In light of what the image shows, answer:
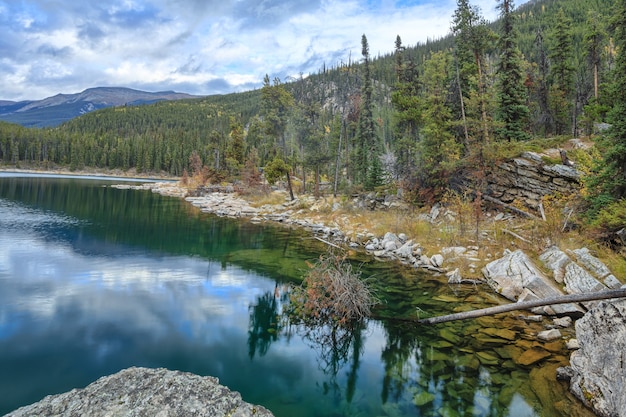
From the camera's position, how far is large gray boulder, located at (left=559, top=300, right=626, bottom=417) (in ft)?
20.7

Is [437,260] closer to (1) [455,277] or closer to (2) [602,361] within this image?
(1) [455,277]

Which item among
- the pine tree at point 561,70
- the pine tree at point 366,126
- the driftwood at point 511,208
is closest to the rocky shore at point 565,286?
the driftwood at point 511,208

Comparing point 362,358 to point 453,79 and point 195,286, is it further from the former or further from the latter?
point 453,79

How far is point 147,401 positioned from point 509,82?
92.7ft

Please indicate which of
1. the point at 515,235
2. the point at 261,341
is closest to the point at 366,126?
the point at 515,235

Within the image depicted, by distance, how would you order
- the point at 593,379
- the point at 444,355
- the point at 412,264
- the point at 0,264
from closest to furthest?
the point at 593,379
the point at 444,355
the point at 0,264
the point at 412,264

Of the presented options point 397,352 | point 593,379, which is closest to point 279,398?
point 397,352

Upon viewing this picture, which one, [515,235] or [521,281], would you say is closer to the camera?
[521,281]

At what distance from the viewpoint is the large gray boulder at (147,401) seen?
5.39 metres

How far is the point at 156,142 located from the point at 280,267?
388 feet

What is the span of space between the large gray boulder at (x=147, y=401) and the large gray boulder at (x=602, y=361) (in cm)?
643

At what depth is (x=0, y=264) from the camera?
16.5 meters

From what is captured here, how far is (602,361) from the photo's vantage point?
6.74 m

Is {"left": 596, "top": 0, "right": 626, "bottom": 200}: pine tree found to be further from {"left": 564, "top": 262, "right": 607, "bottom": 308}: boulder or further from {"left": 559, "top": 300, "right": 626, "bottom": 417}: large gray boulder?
{"left": 559, "top": 300, "right": 626, "bottom": 417}: large gray boulder
